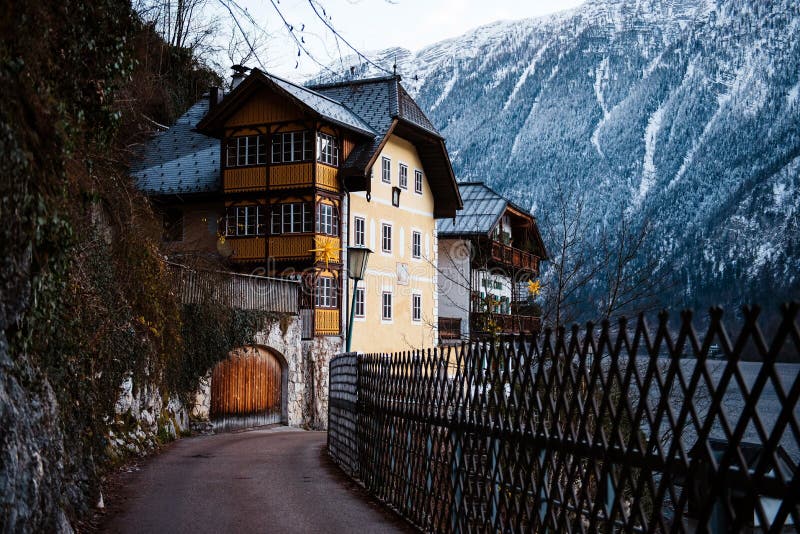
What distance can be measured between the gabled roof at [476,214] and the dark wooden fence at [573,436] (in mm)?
31638

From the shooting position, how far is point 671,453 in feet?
13.8

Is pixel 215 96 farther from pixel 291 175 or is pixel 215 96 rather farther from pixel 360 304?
pixel 360 304

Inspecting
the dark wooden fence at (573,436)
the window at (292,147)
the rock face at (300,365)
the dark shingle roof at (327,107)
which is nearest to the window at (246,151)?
the window at (292,147)

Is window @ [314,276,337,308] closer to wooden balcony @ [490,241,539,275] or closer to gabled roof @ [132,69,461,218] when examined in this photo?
gabled roof @ [132,69,461,218]

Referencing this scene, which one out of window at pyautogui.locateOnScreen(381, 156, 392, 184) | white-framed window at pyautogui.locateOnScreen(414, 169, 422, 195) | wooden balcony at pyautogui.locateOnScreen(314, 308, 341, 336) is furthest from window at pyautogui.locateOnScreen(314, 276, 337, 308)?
white-framed window at pyautogui.locateOnScreen(414, 169, 422, 195)

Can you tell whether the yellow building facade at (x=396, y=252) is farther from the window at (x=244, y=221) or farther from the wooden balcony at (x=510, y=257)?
the wooden balcony at (x=510, y=257)

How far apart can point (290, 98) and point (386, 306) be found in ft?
30.0

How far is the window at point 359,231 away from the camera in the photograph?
34.1m

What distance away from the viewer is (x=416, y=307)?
3862 centimetres

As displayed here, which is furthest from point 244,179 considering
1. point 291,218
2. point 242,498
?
point 242,498

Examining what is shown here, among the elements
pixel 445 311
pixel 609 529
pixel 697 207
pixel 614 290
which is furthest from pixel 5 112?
pixel 697 207

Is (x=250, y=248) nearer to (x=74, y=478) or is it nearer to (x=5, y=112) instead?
(x=74, y=478)

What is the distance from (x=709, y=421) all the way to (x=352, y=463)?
29.9 ft

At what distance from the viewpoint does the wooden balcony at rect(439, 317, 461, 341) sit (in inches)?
1624
